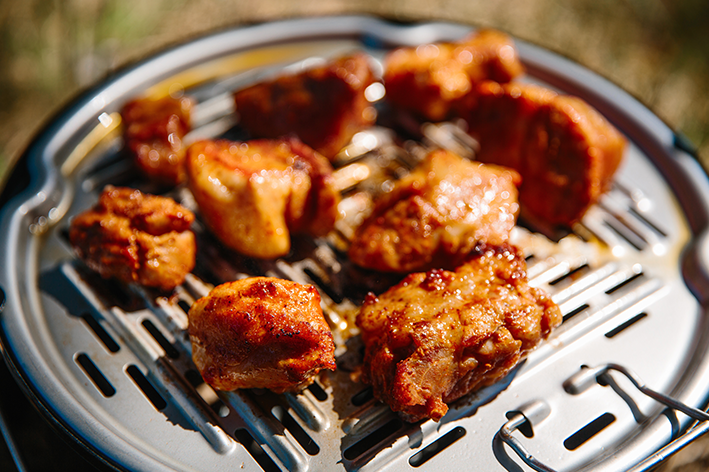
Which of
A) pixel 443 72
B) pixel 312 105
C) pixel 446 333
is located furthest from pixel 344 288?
pixel 443 72

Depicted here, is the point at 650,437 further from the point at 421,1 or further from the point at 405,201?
the point at 421,1

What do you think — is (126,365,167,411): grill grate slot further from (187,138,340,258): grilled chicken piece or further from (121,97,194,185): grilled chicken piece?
(121,97,194,185): grilled chicken piece

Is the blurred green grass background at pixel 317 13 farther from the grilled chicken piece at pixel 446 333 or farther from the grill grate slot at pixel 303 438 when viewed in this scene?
the grill grate slot at pixel 303 438

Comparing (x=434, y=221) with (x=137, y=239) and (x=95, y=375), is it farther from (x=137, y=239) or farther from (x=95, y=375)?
(x=95, y=375)

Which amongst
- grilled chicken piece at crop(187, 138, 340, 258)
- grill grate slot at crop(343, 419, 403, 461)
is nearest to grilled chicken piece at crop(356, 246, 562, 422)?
grill grate slot at crop(343, 419, 403, 461)

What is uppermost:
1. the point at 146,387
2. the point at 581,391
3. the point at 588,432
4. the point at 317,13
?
the point at 317,13
